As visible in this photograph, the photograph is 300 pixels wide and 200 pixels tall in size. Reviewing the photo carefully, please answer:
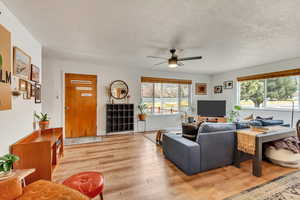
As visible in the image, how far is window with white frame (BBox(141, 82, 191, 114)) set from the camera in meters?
5.21

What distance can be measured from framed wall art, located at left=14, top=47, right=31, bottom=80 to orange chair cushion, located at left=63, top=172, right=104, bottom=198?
164 cm

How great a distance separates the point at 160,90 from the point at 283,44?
11.9 ft

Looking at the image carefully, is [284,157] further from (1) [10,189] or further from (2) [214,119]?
(1) [10,189]

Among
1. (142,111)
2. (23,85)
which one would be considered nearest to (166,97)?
(142,111)

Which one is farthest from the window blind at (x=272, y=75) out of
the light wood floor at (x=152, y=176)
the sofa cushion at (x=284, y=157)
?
the light wood floor at (x=152, y=176)

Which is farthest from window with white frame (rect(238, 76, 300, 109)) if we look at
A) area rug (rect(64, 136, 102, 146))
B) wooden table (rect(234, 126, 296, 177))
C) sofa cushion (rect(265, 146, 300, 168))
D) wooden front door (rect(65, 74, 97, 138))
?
wooden front door (rect(65, 74, 97, 138))

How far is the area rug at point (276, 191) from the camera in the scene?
1616 mm

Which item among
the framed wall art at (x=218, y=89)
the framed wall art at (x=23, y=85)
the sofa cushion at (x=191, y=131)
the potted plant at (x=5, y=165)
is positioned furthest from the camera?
the framed wall art at (x=218, y=89)

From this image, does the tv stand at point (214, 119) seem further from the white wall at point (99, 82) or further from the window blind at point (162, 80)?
the window blind at point (162, 80)

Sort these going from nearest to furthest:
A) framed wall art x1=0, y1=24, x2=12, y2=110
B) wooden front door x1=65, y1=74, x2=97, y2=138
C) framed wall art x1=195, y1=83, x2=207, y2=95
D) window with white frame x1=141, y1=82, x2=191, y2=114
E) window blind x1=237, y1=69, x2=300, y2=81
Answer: framed wall art x1=0, y1=24, x2=12, y2=110 < window blind x1=237, y1=69, x2=300, y2=81 < wooden front door x1=65, y1=74, x2=97, y2=138 < window with white frame x1=141, y1=82, x2=191, y2=114 < framed wall art x1=195, y1=83, x2=207, y2=95

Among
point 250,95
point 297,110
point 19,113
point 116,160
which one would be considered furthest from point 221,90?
point 19,113

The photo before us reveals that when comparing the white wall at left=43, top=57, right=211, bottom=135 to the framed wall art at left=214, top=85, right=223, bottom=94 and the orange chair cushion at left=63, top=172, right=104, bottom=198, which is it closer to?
the framed wall art at left=214, top=85, right=223, bottom=94

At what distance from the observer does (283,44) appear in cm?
268

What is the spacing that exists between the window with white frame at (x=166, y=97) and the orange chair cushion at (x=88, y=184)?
3.85 m
